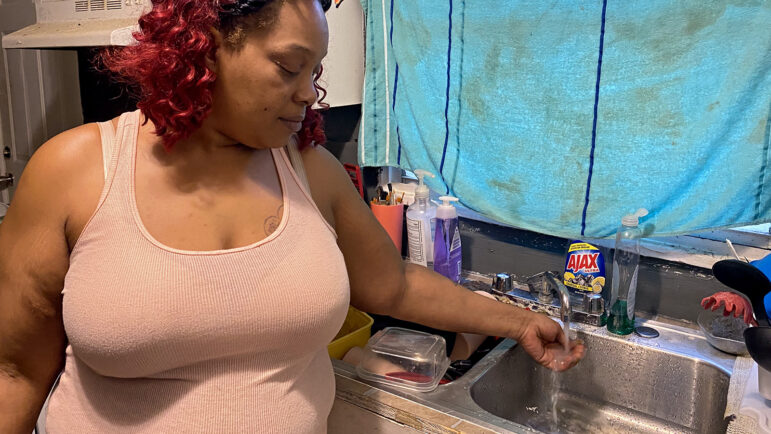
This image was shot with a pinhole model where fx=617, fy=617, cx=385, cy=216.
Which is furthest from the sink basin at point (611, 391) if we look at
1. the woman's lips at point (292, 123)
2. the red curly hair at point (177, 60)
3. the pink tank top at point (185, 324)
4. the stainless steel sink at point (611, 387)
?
the red curly hair at point (177, 60)

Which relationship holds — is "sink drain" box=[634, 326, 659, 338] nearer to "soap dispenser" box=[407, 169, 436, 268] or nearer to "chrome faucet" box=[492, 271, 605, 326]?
"chrome faucet" box=[492, 271, 605, 326]

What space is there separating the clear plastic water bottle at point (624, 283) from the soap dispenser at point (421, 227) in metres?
0.49

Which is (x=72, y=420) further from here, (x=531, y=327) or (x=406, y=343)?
(x=531, y=327)

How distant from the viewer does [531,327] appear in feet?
4.29

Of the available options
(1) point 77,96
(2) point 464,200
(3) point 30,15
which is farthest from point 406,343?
(3) point 30,15

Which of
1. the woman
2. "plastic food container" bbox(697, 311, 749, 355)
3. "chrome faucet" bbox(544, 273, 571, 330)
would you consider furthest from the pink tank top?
"plastic food container" bbox(697, 311, 749, 355)

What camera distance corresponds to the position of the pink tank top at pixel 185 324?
0.85 metres

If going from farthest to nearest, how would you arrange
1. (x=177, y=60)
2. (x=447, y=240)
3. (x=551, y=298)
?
(x=447, y=240), (x=551, y=298), (x=177, y=60)

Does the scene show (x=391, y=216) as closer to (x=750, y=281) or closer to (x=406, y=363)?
(x=406, y=363)

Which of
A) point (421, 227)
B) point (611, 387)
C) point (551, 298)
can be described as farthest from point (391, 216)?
point (611, 387)

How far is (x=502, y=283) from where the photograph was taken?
1.59m

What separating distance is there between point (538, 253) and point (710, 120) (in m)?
0.54

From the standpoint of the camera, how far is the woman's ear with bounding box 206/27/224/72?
2.83ft

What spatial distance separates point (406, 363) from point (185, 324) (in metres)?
0.58
